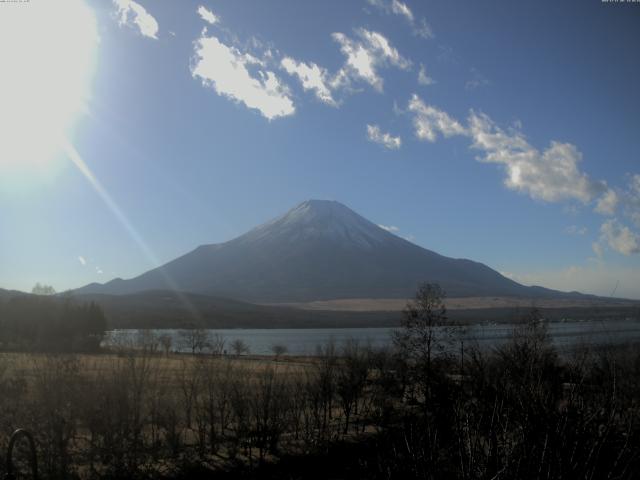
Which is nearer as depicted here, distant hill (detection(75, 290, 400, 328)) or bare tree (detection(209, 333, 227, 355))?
bare tree (detection(209, 333, 227, 355))

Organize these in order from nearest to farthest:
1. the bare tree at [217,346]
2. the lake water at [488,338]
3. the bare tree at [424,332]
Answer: the bare tree at [424,332], the lake water at [488,338], the bare tree at [217,346]

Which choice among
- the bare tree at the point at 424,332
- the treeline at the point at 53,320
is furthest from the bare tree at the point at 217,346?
the treeline at the point at 53,320

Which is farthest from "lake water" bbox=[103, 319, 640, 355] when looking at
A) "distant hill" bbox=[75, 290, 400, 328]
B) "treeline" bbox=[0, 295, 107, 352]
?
"distant hill" bbox=[75, 290, 400, 328]

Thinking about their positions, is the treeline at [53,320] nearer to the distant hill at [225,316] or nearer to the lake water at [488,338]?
the lake water at [488,338]

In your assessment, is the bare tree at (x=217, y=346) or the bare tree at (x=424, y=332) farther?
the bare tree at (x=217, y=346)

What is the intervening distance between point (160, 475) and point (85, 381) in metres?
4.46

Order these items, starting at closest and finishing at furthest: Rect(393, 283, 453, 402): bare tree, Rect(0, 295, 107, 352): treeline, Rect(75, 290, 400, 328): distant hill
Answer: Rect(393, 283, 453, 402): bare tree → Rect(0, 295, 107, 352): treeline → Rect(75, 290, 400, 328): distant hill

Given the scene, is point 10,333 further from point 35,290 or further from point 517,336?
point 517,336

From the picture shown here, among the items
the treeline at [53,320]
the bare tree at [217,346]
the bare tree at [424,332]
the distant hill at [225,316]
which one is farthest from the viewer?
the distant hill at [225,316]

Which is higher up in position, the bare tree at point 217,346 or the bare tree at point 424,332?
the bare tree at point 424,332

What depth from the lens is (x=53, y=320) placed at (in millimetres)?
66750

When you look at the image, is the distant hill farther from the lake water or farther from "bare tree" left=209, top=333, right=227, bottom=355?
"bare tree" left=209, top=333, right=227, bottom=355

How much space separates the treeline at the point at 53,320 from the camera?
201 feet

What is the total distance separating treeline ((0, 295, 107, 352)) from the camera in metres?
61.1
